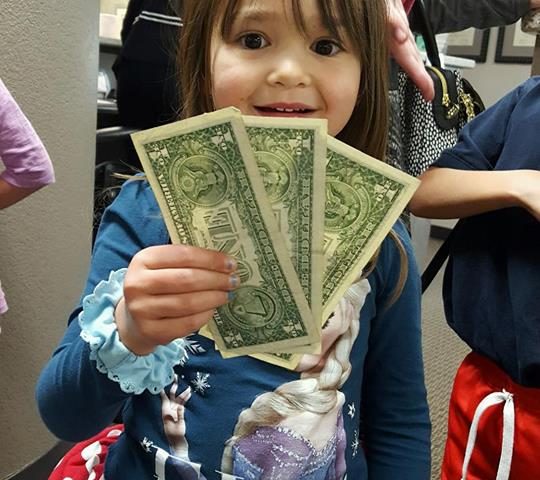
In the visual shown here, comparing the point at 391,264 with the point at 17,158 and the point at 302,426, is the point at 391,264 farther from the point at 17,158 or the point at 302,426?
the point at 17,158

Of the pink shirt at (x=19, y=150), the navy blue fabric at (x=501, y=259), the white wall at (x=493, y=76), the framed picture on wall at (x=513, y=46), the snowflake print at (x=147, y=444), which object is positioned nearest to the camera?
the snowflake print at (x=147, y=444)

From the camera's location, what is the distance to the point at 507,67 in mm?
4465

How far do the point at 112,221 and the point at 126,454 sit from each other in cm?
28

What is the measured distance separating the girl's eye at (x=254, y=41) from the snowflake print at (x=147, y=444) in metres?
0.46

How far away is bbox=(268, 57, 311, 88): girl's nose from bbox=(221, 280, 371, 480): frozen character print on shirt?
278mm

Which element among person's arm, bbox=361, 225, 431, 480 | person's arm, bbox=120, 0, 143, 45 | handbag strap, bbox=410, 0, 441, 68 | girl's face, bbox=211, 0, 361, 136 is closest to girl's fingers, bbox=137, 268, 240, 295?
girl's face, bbox=211, 0, 361, 136

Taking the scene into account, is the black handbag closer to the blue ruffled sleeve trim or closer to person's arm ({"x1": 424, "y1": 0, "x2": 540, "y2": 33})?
person's arm ({"x1": 424, "y1": 0, "x2": 540, "y2": 33})

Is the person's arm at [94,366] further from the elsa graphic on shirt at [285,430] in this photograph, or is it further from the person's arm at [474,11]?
the person's arm at [474,11]

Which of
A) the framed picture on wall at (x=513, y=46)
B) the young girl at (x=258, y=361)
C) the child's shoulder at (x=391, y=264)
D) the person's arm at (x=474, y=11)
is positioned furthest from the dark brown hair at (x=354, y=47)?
the framed picture on wall at (x=513, y=46)

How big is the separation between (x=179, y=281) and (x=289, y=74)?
258 mm

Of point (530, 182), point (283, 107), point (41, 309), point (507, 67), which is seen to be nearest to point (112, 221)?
point (283, 107)

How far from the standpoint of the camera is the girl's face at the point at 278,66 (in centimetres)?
67

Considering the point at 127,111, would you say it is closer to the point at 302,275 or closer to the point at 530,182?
the point at 530,182

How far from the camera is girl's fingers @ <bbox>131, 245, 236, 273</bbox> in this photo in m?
0.53
